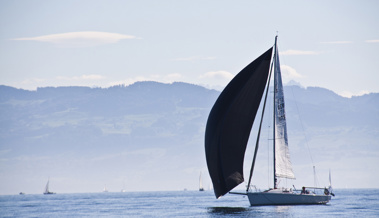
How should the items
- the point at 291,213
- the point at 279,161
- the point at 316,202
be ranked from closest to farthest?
the point at 291,213, the point at 279,161, the point at 316,202

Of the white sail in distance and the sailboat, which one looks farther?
the white sail in distance

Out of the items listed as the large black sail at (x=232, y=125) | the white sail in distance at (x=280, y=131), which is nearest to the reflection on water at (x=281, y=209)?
the white sail in distance at (x=280, y=131)

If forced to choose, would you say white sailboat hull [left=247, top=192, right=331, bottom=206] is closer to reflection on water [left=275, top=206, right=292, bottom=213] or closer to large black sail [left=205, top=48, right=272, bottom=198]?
reflection on water [left=275, top=206, right=292, bottom=213]

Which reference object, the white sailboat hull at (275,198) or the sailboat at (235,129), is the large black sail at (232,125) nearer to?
the sailboat at (235,129)

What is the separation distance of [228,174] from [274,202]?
5.80 meters

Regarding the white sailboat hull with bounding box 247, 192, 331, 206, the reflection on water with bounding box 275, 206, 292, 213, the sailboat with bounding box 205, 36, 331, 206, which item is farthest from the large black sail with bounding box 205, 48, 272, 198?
the reflection on water with bounding box 275, 206, 292, 213

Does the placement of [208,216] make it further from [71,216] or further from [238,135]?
[71,216]

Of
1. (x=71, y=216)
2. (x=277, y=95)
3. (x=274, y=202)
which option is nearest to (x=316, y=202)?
(x=274, y=202)

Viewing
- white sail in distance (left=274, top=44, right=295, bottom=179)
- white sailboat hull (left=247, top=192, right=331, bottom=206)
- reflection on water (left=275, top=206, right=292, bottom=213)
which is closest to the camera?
reflection on water (left=275, top=206, right=292, bottom=213)

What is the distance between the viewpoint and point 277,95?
74812 mm

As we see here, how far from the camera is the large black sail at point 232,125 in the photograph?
70438 mm

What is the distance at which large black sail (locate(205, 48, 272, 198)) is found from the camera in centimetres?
7044

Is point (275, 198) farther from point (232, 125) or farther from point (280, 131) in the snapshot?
point (232, 125)

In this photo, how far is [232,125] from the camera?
232 ft
